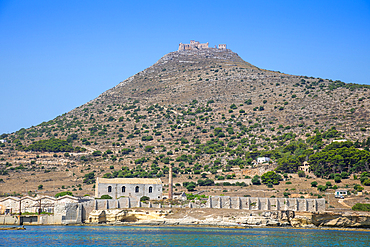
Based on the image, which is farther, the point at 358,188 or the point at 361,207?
the point at 358,188

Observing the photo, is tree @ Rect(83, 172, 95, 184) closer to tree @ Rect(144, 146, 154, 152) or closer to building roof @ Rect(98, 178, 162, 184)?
tree @ Rect(144, 146, 154, 152)

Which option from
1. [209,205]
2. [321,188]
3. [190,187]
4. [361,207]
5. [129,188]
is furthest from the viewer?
[190,187]

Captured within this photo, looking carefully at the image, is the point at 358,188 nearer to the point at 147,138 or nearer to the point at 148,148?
the point at 148,148

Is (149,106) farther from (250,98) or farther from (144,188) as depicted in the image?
(144,188)

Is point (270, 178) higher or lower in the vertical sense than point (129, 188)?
higher

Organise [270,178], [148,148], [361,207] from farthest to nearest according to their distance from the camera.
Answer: [148,148] < [270,178] < [361,207]

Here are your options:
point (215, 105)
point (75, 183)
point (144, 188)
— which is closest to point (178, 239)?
point (144, 188)

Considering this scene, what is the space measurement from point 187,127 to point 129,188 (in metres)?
67.3

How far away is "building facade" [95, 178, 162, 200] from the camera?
259 ft

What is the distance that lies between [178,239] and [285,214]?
2321 cm

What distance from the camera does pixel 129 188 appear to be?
262 feet

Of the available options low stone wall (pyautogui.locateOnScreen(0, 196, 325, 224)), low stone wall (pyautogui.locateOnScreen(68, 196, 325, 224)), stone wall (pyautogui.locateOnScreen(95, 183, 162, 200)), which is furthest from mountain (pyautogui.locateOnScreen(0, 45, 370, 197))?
low stone wall (pyautogui.locateOnScreen(0, 196, 325, 224))

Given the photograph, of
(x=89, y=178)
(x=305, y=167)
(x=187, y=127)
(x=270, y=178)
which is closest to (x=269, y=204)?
(x=270, y=178)

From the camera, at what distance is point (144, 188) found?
8050 cm
